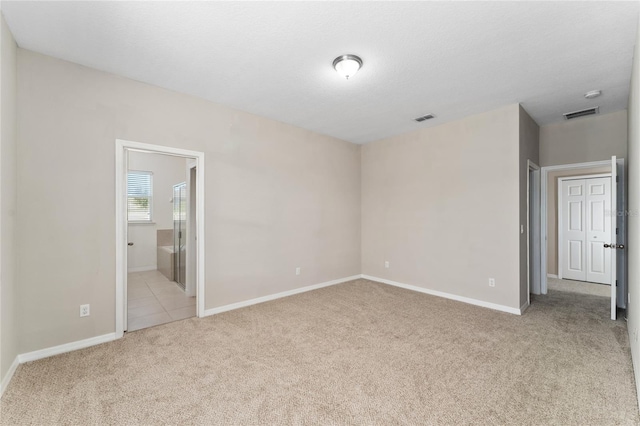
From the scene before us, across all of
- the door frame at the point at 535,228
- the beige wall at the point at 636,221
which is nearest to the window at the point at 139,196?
the door frame at the point at 535,228

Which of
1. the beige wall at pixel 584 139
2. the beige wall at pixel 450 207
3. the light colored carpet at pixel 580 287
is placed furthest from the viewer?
the light colored carpet at pixel 580 287

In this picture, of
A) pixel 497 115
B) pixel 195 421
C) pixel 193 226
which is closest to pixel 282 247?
pixel 193 226

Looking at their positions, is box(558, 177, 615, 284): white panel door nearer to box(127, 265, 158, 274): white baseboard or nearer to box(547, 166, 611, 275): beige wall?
box(547, 166, 611, 275): beige wall

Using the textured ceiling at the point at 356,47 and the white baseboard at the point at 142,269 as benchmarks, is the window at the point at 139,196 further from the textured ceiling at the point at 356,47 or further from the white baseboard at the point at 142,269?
the textured ceiling at the point at 356,47

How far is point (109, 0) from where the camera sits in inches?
74.1

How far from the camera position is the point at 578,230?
5367 millimetres

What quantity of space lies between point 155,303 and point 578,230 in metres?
7.38

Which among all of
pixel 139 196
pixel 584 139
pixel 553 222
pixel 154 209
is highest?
pixel 584 139

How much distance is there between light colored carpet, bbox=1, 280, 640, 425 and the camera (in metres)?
1.83

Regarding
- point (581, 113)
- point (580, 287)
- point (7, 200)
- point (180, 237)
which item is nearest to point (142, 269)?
point (180, 237)

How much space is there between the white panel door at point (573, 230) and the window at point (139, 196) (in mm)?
8563

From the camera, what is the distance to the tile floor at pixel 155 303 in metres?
3.43

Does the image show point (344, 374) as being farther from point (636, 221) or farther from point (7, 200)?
point (7, 200)

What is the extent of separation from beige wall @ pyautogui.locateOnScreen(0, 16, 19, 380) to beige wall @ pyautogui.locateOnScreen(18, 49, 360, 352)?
0.12 meters
